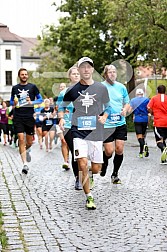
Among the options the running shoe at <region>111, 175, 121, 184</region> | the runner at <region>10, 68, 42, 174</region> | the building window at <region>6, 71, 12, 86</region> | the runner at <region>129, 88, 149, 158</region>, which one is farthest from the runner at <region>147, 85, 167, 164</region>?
the building window at <region>6, 71, 12, 86</region>

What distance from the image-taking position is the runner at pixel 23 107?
1137 cm

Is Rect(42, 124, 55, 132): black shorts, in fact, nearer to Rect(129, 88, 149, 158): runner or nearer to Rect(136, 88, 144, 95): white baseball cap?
Rect(129, 88, 149, 158): runner

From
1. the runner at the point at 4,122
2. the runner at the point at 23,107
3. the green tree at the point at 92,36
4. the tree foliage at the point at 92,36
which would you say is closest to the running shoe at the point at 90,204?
the runner at the point at 23,107

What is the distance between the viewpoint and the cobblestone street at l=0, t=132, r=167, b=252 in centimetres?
560

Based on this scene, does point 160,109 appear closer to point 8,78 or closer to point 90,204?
point 90,204

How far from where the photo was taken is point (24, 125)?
11500 millimetres

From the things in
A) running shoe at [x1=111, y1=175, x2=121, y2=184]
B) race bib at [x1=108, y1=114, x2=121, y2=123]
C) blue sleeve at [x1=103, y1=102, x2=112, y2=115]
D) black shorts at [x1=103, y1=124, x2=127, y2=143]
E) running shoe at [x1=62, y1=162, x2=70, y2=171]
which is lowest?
running shoe at [x1=62, y1=162, x2=70, y2=171]

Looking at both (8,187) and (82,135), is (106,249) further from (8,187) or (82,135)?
(8,187)

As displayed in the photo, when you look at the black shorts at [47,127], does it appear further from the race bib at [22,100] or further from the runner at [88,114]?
the runner at [88,114]

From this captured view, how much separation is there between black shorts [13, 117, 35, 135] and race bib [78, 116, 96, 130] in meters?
3.82

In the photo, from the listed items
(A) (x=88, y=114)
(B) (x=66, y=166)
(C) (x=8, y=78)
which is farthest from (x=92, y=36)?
(C) (x=8, y=78)

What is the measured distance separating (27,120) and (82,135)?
400 centimetres

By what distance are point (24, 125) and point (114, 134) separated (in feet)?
8.74

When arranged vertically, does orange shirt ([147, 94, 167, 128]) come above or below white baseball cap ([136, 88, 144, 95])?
below
